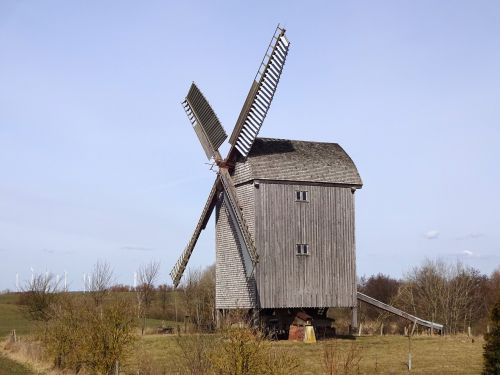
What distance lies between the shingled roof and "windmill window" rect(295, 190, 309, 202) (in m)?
0.62

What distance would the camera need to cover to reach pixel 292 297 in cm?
3462

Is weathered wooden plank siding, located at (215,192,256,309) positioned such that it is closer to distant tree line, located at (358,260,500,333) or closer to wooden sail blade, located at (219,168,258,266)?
wooden sail blade, located at (219,168,258,266)

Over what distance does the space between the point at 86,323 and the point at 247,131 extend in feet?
47.1

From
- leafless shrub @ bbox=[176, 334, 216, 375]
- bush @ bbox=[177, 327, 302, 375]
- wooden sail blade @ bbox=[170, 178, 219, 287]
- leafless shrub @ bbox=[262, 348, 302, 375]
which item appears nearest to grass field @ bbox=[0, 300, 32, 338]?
wooden sail blade @ bbox=[170, 178, 219, 287]

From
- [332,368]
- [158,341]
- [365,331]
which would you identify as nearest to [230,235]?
[158,341]

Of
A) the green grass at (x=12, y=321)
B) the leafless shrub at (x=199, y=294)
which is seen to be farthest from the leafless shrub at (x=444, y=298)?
the green grass at (x=12, y=321)

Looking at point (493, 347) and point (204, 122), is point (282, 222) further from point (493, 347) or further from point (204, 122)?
point (493, 347)

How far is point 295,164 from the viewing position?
3562cm

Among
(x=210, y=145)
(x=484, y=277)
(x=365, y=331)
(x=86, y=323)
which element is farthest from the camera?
(x=484, y=277)

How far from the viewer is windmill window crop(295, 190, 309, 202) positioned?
35.2 meters

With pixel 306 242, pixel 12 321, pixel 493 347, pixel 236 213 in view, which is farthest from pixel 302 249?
pixel 12 321

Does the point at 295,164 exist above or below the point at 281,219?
Result: above

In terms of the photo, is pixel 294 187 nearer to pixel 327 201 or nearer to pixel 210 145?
pixel 327 201

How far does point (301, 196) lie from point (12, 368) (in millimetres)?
15493
